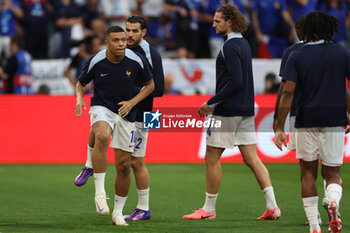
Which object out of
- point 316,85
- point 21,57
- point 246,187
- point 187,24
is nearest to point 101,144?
point 316,85

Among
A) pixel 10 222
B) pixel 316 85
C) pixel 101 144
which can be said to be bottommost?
pixel 10 222

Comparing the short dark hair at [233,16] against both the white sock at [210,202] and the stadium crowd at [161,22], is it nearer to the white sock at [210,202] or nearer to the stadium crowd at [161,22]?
the white sock at [210,202]

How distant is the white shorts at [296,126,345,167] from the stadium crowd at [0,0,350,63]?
1182cm

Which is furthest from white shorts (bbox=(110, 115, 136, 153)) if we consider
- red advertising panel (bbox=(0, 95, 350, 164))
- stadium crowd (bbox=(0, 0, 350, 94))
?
stadium crowd (bbox=(0, 0, 350, 94))

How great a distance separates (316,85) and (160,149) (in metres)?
9.06

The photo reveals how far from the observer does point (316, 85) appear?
6938 millimetres

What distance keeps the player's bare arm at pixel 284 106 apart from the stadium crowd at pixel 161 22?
38.5 feet

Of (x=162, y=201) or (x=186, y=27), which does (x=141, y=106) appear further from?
(x=186, y=27)

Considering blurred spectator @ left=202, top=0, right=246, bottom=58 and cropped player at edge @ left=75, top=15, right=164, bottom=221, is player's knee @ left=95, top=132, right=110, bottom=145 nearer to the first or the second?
cropped player at edge @ left=75, top=15, right=164, bottom=221

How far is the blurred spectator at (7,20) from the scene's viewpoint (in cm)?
1877

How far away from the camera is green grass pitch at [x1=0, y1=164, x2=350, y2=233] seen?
8.26m

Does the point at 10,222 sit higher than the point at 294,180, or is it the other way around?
the point at 10,222

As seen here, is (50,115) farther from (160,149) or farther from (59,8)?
(59,8)

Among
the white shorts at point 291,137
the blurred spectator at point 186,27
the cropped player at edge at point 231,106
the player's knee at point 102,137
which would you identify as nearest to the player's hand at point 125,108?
the player's knee at point 102,137
